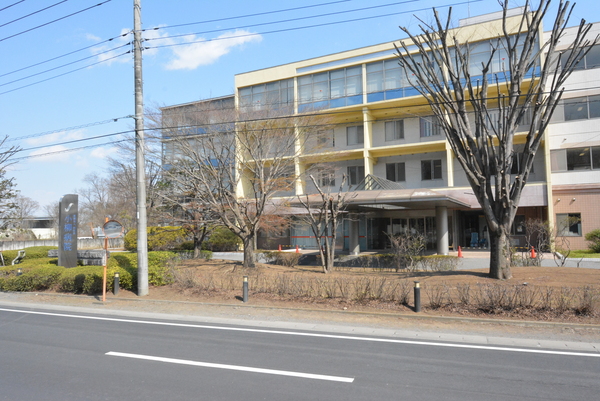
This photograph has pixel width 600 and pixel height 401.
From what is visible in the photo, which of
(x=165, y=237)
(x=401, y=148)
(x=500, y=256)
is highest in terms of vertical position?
(x=401, y=148)

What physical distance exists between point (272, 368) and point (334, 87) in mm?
32836

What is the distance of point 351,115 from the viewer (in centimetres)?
3722

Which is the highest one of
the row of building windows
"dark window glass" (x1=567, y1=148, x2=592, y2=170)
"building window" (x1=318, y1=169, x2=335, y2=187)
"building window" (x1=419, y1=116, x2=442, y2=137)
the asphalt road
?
the row of building windows

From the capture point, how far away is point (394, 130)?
1464 inches

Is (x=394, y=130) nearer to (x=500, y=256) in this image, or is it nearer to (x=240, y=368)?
(x=500, y=256)

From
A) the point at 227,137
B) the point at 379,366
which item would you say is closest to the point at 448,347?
the point at 379,366

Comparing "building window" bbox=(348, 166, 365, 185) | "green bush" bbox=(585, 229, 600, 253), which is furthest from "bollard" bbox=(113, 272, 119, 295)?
"green bush" bbox=(585, 229, 600, 253)

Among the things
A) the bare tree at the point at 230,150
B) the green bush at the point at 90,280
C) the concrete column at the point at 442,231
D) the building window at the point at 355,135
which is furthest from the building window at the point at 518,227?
the green bush at the point at 90,280

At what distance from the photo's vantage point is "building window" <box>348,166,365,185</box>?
1534 inches

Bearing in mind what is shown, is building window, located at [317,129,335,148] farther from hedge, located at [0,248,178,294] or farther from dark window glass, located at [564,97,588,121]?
dark window glass, located at [564,97,588,121]

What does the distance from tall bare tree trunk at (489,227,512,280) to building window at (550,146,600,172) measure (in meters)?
20.9

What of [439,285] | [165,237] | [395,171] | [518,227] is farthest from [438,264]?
[165,237]

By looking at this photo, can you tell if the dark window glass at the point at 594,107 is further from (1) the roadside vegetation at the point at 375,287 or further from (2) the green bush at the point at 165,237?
(2) the green bush at the point at 165,237

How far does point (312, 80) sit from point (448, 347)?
106ft
